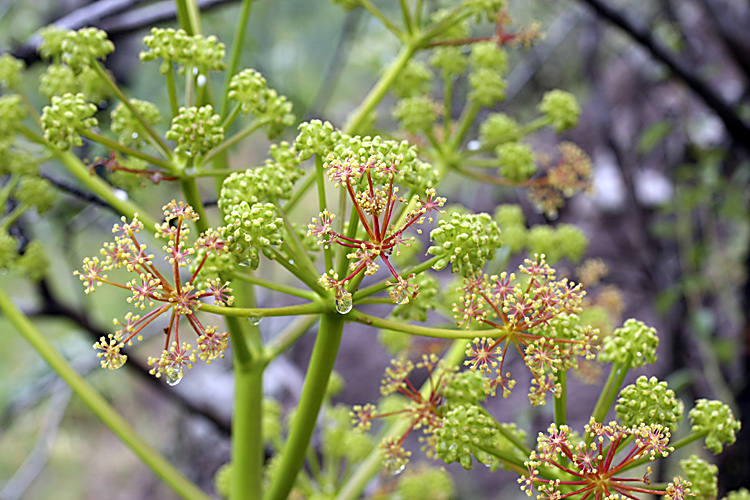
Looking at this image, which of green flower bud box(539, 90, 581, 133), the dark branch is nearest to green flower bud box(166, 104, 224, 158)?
green flower bud box(539, 90, 581, 133)

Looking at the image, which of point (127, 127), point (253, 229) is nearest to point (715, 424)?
point (253, 229)

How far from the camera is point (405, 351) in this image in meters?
2.01

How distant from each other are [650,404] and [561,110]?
2.96 feet

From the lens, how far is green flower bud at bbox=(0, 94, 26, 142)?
4.72ft

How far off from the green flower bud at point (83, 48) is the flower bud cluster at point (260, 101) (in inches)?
10.7

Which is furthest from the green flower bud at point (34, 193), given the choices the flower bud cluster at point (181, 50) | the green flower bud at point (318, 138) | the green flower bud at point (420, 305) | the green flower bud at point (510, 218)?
the green flower bud at point (510, 218)

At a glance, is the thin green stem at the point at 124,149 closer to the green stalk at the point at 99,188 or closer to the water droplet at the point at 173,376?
the green stalk at the point at 99,188

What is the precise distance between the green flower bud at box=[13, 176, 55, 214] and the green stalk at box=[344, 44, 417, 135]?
77 cm

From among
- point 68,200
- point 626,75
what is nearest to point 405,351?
point 68,200

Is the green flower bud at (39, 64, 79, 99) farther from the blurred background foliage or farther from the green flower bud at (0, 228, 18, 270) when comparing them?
the green flower bud at (0, 228, 18, 270)

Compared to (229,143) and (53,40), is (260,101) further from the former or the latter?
(53,40)

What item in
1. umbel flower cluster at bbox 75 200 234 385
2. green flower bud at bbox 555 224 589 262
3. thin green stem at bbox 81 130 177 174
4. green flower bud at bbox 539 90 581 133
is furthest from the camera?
green flower bud at bbox 555 224 589 262

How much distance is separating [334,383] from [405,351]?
30 cm

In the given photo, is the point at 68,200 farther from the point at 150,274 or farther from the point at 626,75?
the point at 626,75
